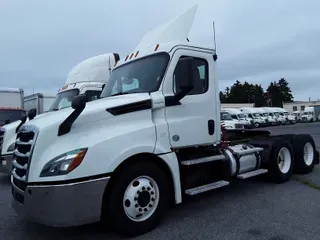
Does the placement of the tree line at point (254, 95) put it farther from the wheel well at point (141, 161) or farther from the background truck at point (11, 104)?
the wheel well at point (141, 161)

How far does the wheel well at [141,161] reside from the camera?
403 cm

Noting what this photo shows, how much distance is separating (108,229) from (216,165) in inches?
89.0

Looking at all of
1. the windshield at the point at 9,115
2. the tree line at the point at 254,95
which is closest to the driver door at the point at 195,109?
the windshield at the point at 9,115

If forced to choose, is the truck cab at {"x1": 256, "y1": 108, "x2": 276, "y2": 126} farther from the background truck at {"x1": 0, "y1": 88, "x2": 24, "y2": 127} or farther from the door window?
the door window

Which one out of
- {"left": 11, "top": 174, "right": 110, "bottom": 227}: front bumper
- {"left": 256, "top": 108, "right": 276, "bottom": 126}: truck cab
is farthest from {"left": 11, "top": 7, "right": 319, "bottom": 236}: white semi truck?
{"left": 256, "top": 108, "right": 276, "bottom": 126}: truck cab

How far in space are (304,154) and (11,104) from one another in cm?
1339

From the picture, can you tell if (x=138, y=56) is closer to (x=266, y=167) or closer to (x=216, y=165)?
(x=216, y=165)

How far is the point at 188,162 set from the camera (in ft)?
15.8

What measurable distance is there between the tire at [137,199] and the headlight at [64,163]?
0.62m

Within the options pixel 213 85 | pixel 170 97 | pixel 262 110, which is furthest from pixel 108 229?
pixel 262 110

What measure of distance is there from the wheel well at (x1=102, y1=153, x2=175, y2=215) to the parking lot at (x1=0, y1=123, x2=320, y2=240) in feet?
1.86

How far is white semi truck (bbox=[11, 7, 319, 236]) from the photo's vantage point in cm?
369

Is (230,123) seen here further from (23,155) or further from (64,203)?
(64,203)

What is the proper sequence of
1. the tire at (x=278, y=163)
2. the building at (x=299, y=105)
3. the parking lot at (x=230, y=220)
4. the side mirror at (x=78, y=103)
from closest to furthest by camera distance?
1. the side mirror at (x=78, y=103)
2. the parking lot at (x=230, y=220)
3. the tire at (x=278, y=163)
4. the building at (x=299, y=105)
